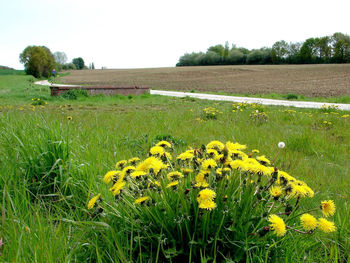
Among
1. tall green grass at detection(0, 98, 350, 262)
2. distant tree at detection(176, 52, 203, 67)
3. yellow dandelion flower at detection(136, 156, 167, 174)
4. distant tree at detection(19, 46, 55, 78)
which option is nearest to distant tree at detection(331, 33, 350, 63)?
distant tree at detection(176, 52, 203, 67)

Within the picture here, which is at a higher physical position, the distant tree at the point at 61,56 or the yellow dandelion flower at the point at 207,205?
the distant tree at the point at 61,56

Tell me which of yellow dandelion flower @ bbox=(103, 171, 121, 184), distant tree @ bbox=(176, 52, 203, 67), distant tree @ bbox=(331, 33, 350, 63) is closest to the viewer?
yellow dandelion flower @ bbox=(103, 171, 121, 184)

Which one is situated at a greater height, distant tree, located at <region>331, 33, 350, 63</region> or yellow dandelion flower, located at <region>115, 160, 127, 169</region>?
distant tree, located at <region>331, 33, 350, 63</region>

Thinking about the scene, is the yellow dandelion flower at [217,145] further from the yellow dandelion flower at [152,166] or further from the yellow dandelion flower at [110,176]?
the yellow dandelion flower at [110,176]

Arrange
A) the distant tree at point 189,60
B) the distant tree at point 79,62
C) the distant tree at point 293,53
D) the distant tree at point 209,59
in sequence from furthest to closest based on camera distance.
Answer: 1. the distant tree at point 79,62
2. the distant tree at point 189,60
3. the distant tree at point 209,59
4. the distant tree at point 293,53

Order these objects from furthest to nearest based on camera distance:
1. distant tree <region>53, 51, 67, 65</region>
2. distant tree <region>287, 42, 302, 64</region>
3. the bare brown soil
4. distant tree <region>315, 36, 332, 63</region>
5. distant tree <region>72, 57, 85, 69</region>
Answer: distant tree <region>72, 57, 85, 69</region>
distant tree <region>53, 51, 67, 65</region>
distant tree <region>287, 42, 302, 64</region>
distant tree <region>315, 36, 332, 63</region>
the bare brown soil

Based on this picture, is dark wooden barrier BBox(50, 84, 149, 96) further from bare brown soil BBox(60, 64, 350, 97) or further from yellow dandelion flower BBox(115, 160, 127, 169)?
yellow dandelion flower BBox(115, 160, 127, 169)

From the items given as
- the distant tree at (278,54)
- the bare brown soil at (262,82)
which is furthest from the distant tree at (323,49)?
the bare brown soil at (262,82)

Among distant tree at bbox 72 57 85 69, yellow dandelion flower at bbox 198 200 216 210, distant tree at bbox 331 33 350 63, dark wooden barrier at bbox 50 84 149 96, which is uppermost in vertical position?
distant tree at bbox 72 57 85 69

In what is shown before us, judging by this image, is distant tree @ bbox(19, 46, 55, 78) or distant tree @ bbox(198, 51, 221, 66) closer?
distant tree @ bbox(19, 46, 55, 78)

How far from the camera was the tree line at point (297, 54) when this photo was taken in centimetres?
5745

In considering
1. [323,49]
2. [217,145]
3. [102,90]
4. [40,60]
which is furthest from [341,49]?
[217,145]

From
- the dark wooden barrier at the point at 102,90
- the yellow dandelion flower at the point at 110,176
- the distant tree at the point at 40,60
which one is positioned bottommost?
the yellow dandelion flower at the point at 110,176

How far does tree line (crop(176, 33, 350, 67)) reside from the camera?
57450 mm
